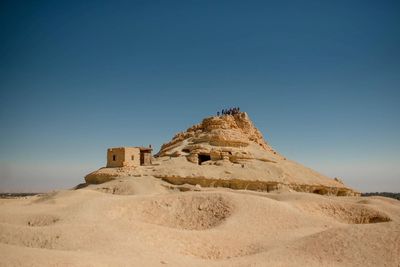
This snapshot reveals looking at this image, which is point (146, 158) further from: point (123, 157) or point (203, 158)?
point (203, 158)

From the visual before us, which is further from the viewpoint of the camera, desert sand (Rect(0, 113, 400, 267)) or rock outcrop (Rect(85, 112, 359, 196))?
rock outcrop (Rect(85, 112, 359, 196))

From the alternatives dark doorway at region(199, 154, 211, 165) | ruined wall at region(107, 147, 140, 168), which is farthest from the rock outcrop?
ruined wall at region(107, 147, 140, 168)

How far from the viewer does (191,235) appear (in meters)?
12.7

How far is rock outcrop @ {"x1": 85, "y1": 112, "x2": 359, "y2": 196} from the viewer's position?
2539cm

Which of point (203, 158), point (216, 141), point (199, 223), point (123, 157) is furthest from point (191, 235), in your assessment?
point (216, 141)

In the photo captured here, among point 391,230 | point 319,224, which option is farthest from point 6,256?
point 319,224

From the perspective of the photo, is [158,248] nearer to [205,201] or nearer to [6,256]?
[6,256]

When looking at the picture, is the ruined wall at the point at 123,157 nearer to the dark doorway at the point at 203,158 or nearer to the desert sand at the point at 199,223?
the desert sand at the point at 199,223

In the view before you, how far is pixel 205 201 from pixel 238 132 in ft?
56.4

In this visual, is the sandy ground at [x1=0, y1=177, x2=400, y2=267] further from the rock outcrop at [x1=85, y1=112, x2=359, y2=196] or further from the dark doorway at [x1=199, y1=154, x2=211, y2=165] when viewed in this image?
the dark doorway at [x1=199, y1=154, x2=211, y2=165]

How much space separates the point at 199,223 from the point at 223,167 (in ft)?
37.6

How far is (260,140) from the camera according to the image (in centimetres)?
3881

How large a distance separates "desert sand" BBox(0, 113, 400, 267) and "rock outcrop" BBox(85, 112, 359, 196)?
100 mm

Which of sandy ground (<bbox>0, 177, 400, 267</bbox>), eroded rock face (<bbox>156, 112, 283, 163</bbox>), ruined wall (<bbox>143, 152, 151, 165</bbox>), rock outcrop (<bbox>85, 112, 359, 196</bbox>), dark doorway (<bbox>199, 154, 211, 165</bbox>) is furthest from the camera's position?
dark doorway (<bbox>199, 154, 211, 165</bbox>)
